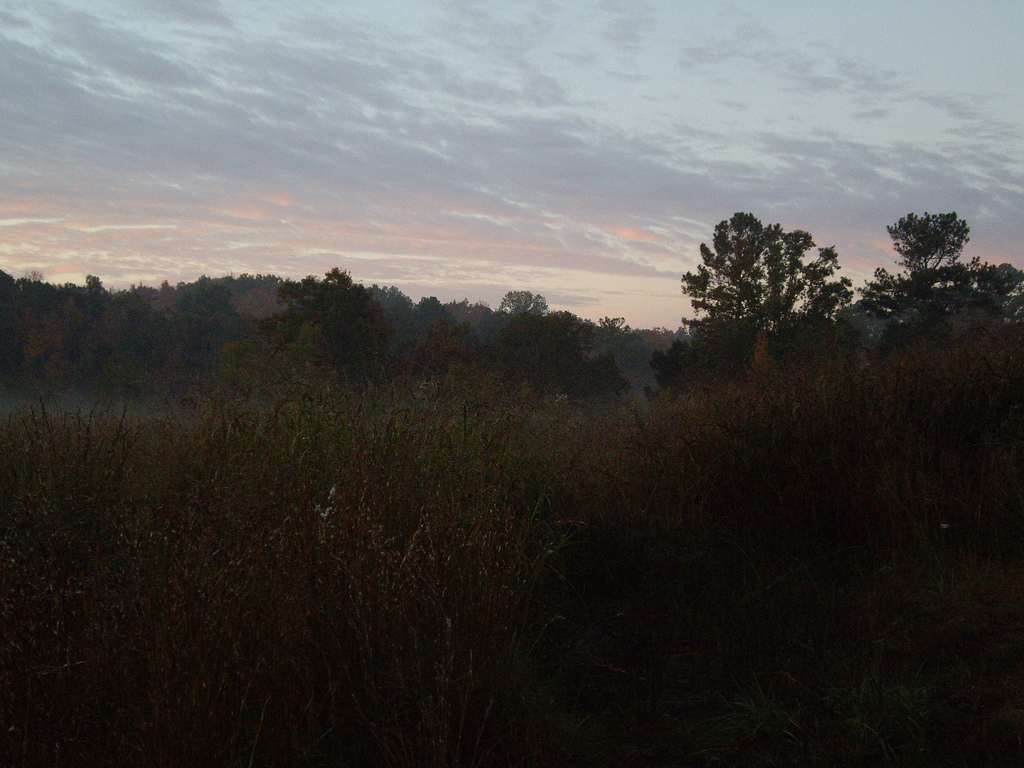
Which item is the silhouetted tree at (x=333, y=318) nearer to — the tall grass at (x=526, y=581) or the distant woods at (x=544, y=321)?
the distant woods at (x=544, y=321)

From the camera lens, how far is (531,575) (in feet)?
12.9

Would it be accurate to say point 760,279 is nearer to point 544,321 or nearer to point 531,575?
point 544,321

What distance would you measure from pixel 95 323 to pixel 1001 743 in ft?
140

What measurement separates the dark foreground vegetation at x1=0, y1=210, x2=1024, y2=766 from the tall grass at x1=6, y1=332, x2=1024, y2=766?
16 millimetres

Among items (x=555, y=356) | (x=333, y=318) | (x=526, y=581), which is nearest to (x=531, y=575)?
(x=526, y=581)

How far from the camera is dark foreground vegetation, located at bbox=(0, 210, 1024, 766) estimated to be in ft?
7.43

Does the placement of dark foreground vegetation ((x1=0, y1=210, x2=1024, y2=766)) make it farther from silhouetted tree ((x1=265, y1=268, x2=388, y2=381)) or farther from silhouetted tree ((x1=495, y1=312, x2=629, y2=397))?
silhouetted tree ((x1=495, y1=312, x2=629, y2=397))

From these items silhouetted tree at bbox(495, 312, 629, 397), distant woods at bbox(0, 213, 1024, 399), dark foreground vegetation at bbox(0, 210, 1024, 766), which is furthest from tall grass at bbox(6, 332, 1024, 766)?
silhouetted tree at bbox(495, 312, 629, 397)

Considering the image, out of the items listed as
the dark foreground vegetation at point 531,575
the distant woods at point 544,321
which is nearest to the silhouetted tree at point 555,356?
the distant woods at point 544,321

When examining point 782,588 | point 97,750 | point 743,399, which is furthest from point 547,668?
point 743,399

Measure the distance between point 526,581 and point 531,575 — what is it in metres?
0.77

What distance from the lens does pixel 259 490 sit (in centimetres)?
355

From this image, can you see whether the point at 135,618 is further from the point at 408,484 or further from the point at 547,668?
the point at 547,668

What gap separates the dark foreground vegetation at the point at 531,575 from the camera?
7.43 feet
